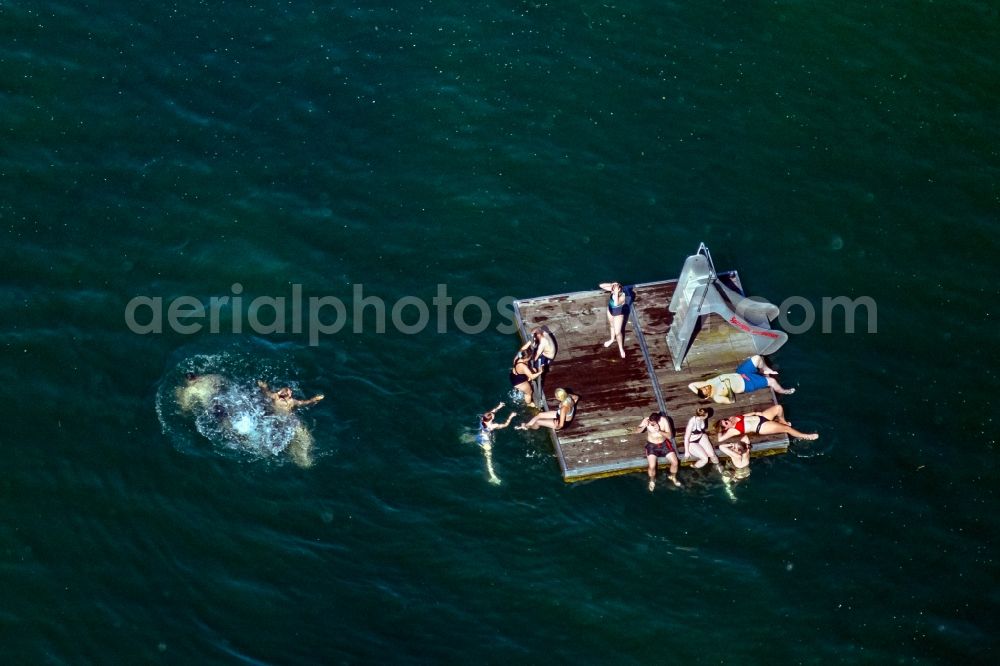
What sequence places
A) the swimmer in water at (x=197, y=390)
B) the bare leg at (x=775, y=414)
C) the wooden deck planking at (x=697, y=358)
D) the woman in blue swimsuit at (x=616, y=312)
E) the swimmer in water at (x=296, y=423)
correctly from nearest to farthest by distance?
1. the swimmer in water at (x=296, y=423)
2. the swimmer in water at (x=197, y=390)
3. the bare leg at (x=775, y=414)
4. the wooden deck planking at (x=697, y=358)
5. the woman in blue swimsuit at (x=616, y=312)

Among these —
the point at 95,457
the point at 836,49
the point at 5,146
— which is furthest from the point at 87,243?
the point at 836,49

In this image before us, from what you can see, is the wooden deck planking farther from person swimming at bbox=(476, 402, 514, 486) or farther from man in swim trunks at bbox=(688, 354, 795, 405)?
person swimming at bbox=(476, 402, 514, 486)

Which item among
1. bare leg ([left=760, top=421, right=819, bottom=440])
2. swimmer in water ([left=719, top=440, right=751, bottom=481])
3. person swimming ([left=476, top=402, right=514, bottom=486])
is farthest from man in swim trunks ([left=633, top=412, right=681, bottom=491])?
person swimming ([left=476, top=402, right=514, bottom=486])

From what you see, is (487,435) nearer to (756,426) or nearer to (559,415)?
(559,415)

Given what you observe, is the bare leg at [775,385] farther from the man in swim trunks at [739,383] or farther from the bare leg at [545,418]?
the bare leg at [545,418]

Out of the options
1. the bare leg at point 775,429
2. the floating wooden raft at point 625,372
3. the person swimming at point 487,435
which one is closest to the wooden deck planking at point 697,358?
the floating wooden raft at point 625,372

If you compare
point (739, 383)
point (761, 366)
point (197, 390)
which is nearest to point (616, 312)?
point (739, 383)
